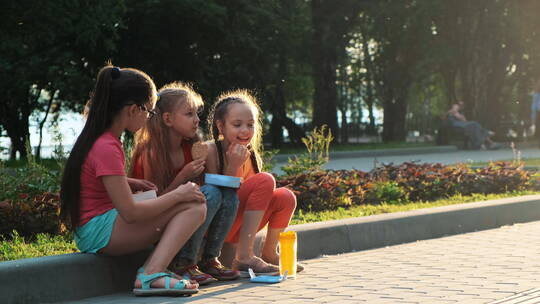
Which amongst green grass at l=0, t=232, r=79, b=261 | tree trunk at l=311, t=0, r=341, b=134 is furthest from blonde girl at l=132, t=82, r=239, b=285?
tree trunk at l=311, t=0, r=341, b=134

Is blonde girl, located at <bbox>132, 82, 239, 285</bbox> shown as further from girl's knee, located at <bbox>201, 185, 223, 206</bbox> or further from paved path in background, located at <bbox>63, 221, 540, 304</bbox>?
paved path in background, located at <bbox>63, 221, 540, 304</bbox>

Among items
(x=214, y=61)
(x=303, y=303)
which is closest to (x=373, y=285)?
(x=303, y=303)

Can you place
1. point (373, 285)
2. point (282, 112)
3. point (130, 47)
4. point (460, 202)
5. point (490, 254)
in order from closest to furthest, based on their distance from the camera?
point (373, 285) → point (490, 254) → point (460, 202) → point (130, 47) → point (282, 112)

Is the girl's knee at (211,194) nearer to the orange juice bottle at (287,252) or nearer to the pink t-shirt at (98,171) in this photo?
the orange juice bottle at (287,252)

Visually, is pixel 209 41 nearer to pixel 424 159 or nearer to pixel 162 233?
pixel 424 159

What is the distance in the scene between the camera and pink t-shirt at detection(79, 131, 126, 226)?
18.3 feet

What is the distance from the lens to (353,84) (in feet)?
189

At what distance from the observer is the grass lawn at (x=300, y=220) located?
643 centimetres

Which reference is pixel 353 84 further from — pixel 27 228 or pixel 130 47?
pixel 27 228

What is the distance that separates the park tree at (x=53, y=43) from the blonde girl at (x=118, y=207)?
555 inches

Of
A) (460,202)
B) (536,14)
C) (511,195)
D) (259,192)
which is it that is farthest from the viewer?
(536,14)

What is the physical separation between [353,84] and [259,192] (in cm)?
5160

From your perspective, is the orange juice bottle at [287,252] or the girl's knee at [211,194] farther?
the orange juice bottle at [287,252]

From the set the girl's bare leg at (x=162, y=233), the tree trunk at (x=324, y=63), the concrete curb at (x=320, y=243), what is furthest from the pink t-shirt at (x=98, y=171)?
the tree trunk at (x=324, y=63)
